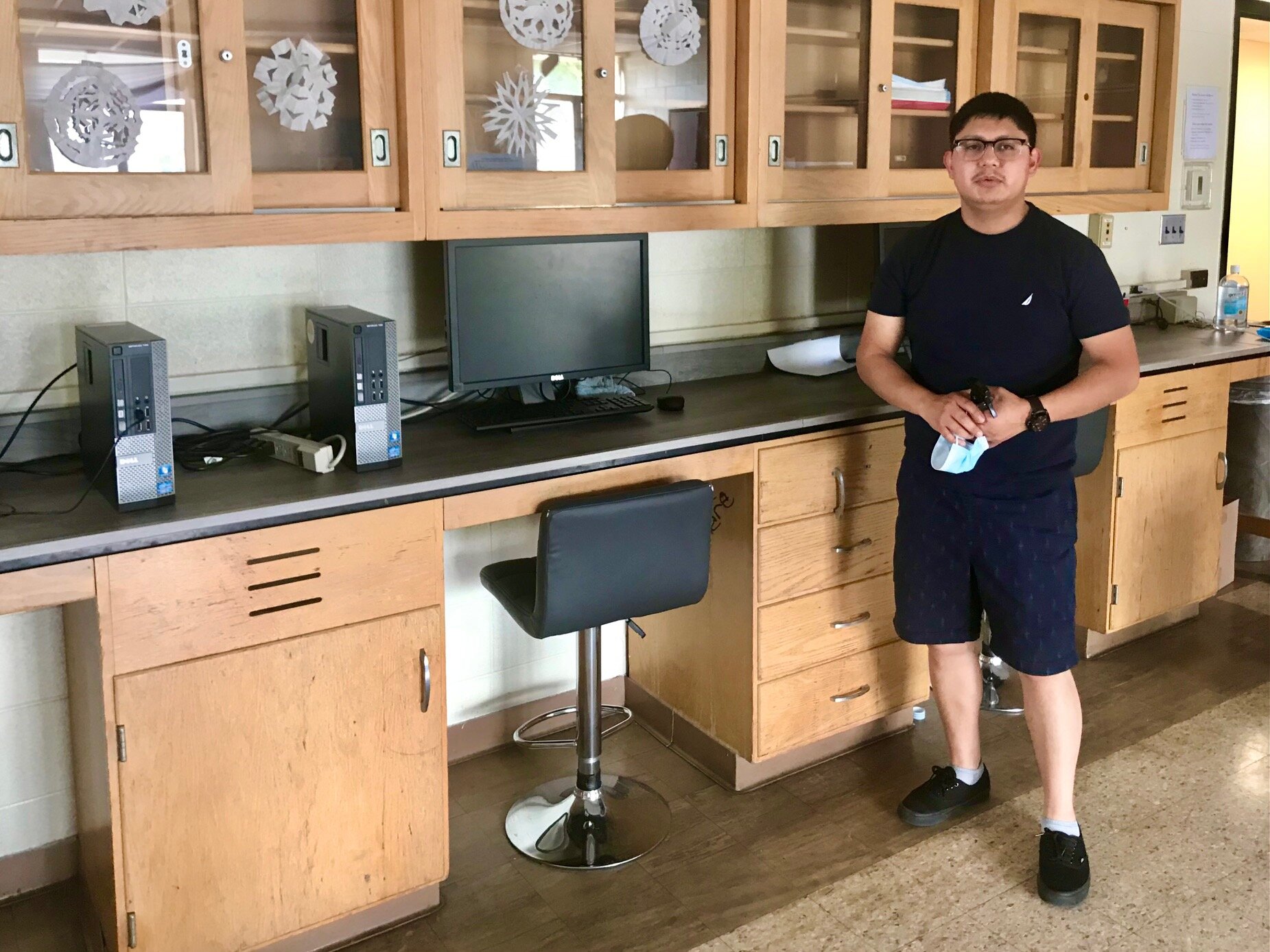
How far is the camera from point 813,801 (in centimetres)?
282

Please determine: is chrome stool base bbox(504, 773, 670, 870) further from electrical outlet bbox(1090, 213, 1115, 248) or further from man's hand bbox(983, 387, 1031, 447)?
electrical outlet bbox(1090, 213, 1115, 248)

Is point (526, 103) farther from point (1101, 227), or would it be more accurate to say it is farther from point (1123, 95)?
point (1101, 227)

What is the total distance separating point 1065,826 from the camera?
2.48 m

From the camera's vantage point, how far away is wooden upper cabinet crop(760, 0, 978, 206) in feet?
9.23

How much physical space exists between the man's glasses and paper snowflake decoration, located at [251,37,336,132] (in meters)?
1.23

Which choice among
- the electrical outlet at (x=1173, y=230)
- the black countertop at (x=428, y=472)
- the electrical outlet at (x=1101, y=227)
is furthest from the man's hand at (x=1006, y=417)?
the electrical outlet at (x=1173, y=230)

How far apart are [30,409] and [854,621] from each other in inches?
72.1

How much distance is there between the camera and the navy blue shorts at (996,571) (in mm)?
2410

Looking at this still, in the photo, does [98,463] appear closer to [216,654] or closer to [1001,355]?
[216,654]

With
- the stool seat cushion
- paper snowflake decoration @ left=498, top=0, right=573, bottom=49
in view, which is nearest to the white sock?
the stool seat cushion

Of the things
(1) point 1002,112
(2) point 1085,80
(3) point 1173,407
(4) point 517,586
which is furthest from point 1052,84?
(4) point 517,586

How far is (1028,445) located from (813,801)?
1000 mm

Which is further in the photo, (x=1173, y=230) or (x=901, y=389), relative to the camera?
(x=1173, y=230)

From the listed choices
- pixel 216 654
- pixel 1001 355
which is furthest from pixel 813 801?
pixel 216 654
